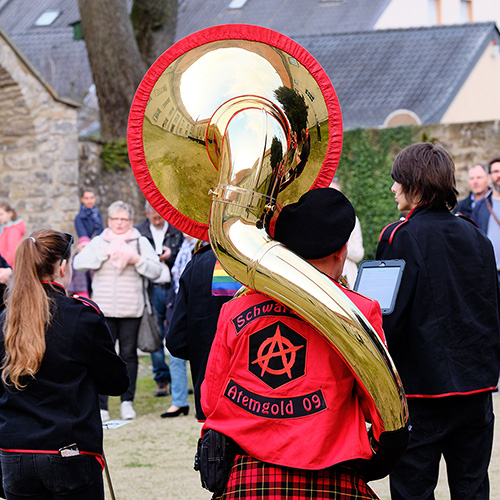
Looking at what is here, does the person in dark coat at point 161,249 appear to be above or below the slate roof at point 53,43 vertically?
below

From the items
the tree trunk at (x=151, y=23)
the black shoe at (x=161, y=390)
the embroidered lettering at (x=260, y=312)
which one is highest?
the tree trunk at (x=151, y=23)

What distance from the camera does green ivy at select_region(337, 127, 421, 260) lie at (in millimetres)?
11812

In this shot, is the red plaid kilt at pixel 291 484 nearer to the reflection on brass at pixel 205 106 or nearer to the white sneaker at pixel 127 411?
the reflection on brass at pixel 205 106

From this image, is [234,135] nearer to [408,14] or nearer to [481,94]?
[481,94]

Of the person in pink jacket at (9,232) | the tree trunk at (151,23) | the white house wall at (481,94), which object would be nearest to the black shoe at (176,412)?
the person in pink jacket at (9,232)

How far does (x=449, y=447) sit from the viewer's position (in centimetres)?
329

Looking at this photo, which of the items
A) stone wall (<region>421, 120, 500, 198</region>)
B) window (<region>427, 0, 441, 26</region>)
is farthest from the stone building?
window (<region>427, 0, 441, 26</region>)

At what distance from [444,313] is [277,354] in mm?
1180

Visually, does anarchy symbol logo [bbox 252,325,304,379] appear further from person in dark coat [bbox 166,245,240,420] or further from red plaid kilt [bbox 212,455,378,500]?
person in dark coat [bbox 166,245,240,420]

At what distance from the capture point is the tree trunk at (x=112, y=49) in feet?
39.2

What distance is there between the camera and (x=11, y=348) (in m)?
3.10

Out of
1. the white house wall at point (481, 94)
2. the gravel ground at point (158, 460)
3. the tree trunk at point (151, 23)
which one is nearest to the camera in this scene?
the gravel ground at point (158, 460)

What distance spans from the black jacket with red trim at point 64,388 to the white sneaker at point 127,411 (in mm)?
3506

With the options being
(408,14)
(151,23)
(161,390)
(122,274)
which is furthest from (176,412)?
(408,14)
